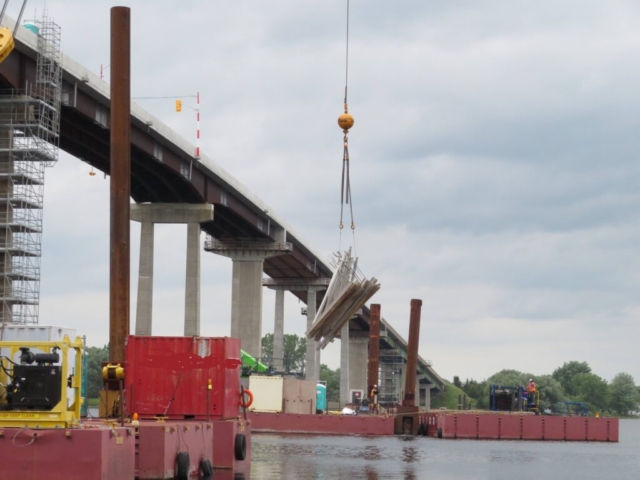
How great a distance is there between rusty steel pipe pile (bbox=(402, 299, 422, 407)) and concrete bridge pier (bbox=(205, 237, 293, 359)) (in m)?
18.1

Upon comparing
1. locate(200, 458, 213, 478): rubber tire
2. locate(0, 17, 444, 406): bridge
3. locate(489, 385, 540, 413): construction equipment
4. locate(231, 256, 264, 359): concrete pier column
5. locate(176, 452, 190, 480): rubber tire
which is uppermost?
locate(0, 17, 444, 406): bridge

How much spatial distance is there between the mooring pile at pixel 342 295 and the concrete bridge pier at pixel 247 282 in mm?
28896

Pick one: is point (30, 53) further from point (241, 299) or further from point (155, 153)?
point (241, 299)

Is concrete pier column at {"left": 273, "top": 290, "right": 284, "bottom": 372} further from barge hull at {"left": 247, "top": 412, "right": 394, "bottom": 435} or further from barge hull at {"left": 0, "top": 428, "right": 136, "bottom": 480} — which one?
barge hull at {"left": 0, "top": 428, "right": 136, "bottom": 480}

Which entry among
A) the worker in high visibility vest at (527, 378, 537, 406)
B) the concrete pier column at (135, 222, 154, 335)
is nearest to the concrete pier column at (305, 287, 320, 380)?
the worker in high visibility vest at (527, 378, 537, 406)

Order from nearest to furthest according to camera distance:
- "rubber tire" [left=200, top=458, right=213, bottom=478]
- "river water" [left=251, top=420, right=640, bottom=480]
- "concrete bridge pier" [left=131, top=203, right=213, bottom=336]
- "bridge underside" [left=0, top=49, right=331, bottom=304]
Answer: "rubber tire" [left=200, top=458, right=213, bottom=478] → "river water" [left=251, top=420, right=640, bottom=480] → "bridge underside" [left=0, top=49, right=331, bottom=304] → "concrete bridge pier" [left=131, top=203, right=213, bottom=336]

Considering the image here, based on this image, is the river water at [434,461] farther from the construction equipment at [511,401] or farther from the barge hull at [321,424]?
the construction equipment at [511,401]

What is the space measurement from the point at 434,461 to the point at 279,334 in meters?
85.8

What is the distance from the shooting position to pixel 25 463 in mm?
28000

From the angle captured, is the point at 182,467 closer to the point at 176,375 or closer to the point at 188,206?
the point at 176,375

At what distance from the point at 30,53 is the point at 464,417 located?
1871 inches

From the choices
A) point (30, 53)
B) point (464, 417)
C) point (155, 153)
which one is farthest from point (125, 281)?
point (464, 417)

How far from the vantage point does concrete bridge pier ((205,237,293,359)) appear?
120 meters

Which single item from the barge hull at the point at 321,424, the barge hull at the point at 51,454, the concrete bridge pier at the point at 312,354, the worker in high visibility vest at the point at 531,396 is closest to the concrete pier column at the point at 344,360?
the concrete bridge pier at the point at 312,354
